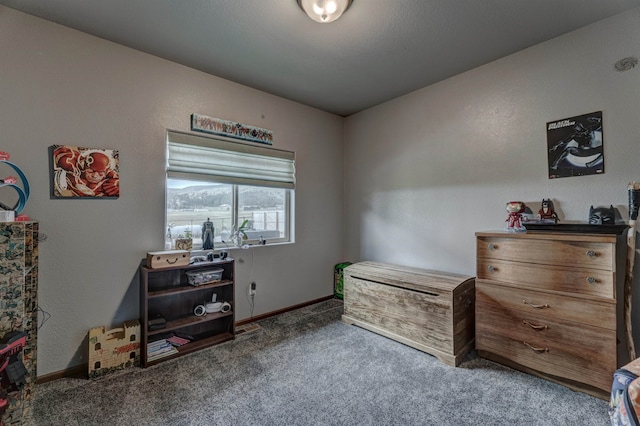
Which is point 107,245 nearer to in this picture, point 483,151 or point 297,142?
point 297,142

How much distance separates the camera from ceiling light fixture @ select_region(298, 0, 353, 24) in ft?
5.57

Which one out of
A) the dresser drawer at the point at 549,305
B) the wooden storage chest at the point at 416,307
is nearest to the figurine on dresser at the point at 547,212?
the dresser drawer at the point at 549,305

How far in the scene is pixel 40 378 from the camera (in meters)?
1.98

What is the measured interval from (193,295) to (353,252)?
82.3 inches

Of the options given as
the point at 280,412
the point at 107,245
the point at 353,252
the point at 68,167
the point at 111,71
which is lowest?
the point at 280,412

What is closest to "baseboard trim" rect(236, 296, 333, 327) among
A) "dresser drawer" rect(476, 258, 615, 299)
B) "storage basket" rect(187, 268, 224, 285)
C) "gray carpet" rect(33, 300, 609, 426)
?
"gray carpet" rect(33, 300, 609, 426)

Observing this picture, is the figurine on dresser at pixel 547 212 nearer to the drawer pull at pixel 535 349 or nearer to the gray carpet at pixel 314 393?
the drawer pull at pixel 535 349

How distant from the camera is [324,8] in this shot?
171 cm

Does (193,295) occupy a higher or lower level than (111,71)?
lower

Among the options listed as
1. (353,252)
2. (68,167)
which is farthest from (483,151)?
(68,167)

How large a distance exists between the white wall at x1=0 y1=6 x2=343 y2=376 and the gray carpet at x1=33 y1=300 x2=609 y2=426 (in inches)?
21.3

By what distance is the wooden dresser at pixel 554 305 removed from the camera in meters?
1.73

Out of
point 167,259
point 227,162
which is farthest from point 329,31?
point 167,259

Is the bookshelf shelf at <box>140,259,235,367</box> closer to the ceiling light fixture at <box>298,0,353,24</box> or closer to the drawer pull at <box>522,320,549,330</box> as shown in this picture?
the ceiling light fixture at <box>298,0,353,24</box>
